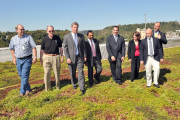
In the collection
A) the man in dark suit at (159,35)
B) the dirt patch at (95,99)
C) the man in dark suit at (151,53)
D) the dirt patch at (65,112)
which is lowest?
the dirt patch at (65,112)

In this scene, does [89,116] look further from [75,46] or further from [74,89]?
[75,46]

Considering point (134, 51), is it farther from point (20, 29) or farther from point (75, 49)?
point (20, 29)

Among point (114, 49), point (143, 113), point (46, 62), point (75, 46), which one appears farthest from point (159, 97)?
point (46, 62)

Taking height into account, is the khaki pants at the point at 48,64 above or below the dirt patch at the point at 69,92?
above

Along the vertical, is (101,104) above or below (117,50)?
below

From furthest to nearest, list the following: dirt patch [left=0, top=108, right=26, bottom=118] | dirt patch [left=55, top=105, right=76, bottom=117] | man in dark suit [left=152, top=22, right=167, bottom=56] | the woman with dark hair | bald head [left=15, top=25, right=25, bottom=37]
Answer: the woman with dark hair < man in dark suit [left=152, top=22, right=167, bottom=56] < bald head [left=15, top=25, right=25, bottom=37] < dirt patch [left=0, top=108, right=26, bottom=118] < dirt patch [left=55, top=105, right=76, bottom=117]

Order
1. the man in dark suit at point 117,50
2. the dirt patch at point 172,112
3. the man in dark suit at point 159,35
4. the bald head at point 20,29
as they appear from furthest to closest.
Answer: the man in dark suit at point 117,50
the man in dark suit at point 159,35
the bald head at point 20,29
the dirt patch at point 172,112

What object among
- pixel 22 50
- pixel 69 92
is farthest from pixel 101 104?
pixel 22 50

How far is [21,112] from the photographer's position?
157 inches

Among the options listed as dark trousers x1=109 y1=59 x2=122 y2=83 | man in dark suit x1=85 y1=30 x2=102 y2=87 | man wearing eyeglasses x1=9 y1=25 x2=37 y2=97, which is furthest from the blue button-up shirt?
dark trousers x1=109 y1=59 x2=122 y2=83

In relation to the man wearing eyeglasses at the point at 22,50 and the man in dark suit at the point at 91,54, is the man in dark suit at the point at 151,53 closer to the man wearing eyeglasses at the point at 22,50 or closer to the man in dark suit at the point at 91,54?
the man in dark suit at the point at 91,54

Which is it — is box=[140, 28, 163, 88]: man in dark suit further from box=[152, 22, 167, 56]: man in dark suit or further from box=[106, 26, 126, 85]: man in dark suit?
box=[106, 26, 126, 85]: man in dark suit

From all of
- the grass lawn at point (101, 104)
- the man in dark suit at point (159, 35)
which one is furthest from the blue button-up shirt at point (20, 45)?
the man in dark suit at point (159, 35)

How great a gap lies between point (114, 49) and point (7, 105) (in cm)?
431
